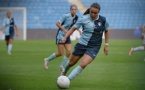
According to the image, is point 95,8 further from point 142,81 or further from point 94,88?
point 142,81

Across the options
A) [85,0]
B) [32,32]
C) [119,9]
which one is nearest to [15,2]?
[32,32]

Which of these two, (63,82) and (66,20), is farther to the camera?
(66,20)

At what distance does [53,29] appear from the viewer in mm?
36219

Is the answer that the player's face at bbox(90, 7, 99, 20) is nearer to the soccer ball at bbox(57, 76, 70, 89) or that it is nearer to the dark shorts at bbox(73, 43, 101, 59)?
the dark shorts at bbox(73, 43, 101, 59)

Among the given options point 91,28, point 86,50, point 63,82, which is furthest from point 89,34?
point 63,82

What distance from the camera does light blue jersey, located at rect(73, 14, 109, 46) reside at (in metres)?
9.26

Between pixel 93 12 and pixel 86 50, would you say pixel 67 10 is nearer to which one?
pixel 86 50

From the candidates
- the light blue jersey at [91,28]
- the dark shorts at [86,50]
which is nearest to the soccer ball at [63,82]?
the dark shorts at [86,50]

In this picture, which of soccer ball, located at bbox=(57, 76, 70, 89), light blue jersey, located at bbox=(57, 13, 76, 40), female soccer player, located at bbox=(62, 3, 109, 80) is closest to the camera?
soccer ball, located at bbox=(57, 76, 70, 89)

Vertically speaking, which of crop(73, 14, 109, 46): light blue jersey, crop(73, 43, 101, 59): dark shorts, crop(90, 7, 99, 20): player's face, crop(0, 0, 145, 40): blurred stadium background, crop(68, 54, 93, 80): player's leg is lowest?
crop(0, 0, 145, 40): blurred stadium background

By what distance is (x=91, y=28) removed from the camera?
30.5 ft

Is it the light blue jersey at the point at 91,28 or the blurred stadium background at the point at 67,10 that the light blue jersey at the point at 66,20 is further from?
the blurred stadium background at the point at 67,10

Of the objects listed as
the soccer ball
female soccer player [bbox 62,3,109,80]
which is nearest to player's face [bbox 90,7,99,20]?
female soccer player [bbox 62,3,109,80]

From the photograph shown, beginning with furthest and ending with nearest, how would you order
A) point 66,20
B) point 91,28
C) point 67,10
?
1. point 67,10
2. point 66,20
3. point 91,28
